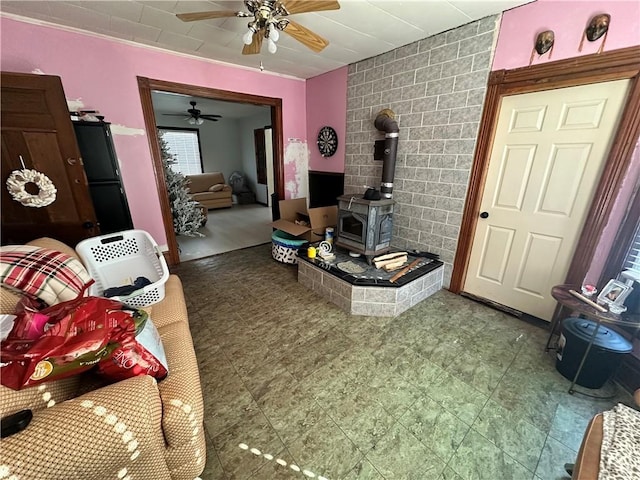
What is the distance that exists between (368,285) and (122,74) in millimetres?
3219

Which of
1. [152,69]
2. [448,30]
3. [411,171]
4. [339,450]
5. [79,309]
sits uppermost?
[448,30]

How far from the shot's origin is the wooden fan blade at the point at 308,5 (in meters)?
1.50

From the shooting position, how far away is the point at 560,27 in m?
1.77

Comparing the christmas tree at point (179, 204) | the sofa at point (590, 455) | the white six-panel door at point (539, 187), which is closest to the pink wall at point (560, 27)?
the white six-panel door at point (539, 187)

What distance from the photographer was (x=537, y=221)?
208cm

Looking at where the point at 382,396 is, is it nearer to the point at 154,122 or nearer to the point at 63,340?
the point at 63,340

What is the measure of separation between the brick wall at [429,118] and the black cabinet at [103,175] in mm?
2666

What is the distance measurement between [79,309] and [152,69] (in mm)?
2901

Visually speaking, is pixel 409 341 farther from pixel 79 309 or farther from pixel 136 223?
pixel 136 223

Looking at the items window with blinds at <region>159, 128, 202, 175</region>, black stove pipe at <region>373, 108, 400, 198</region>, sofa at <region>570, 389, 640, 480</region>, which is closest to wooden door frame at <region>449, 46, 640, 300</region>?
black stove pipe at <region>373, 108, 400, 198</region>

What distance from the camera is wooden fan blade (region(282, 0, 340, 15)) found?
59.2 inches

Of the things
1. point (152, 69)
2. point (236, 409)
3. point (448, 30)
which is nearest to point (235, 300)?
point (236, 409)

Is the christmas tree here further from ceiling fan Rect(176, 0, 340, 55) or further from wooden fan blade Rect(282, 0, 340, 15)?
wooden fan blade Rect(282, 0, 340, 15)

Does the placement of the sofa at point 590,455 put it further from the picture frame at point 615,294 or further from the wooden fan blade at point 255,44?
the wooden fan blade at point 255,44
